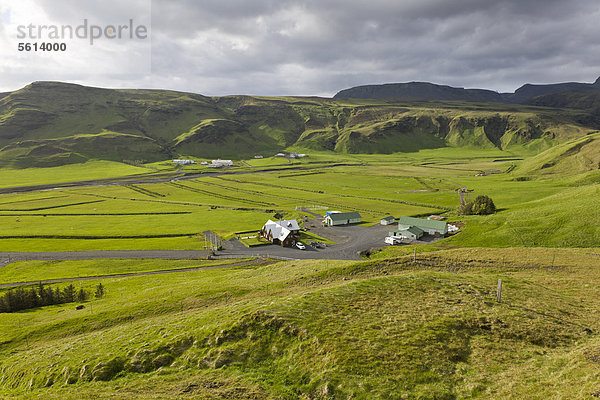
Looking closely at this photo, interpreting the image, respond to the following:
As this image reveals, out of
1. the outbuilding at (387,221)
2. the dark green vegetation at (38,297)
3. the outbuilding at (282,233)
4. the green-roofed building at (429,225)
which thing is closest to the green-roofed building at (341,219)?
the outbuilding at (387,221)

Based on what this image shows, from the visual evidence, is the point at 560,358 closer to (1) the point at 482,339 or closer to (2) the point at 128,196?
(1) the point at 482,339

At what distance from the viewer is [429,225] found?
9475 centimetres

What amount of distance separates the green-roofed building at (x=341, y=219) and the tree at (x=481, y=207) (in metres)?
39.6

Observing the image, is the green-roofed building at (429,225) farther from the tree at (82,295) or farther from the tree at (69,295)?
the tree at (69,295)

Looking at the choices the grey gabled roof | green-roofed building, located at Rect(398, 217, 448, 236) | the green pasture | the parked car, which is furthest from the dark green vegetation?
green-roofed building, located at Rect(398, 217, 448, 236)

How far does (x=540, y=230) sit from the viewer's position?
73250 millimetres

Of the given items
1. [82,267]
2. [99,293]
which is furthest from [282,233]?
[82,267]

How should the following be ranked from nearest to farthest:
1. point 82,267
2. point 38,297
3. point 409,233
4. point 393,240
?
point 38,297, point 82,267, point 393,240, point 409,233

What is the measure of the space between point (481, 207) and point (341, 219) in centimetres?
4798

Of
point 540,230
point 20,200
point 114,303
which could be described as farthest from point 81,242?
point 540,230

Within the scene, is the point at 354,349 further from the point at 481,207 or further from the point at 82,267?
the point at 481,207

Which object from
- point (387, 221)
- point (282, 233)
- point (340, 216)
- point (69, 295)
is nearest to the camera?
point (69, 295)

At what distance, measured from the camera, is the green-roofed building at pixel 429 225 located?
91.6 meters

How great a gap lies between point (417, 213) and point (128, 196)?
152m
